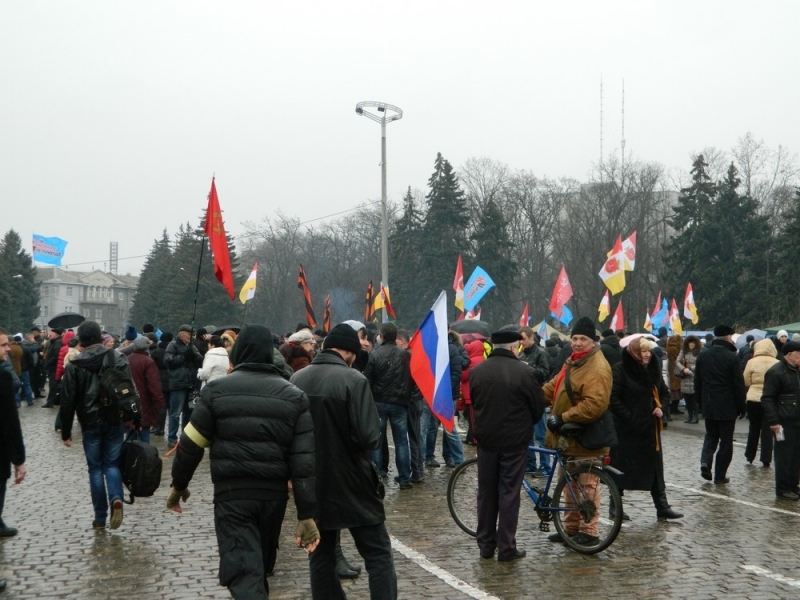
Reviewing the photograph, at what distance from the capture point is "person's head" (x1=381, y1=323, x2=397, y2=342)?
12125 millimetres

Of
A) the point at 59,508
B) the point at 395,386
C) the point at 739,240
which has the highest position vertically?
the point at 739,240

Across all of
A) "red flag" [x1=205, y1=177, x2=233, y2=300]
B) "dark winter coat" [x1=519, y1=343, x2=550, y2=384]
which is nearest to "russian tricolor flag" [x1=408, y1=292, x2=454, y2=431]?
"dark winter coat" [x1=519, y1=343, x2=550, y2=384]

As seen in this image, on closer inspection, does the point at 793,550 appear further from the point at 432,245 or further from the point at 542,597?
the point at 432,245

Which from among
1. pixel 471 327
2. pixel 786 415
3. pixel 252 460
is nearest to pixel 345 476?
pixel 252 460

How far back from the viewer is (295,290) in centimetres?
9088

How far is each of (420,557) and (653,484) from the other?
2.74 m

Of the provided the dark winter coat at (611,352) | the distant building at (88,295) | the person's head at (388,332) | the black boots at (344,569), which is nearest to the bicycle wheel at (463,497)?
the black boots at (344,569)

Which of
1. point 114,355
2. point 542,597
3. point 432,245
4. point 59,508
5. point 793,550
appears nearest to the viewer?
point 542,597

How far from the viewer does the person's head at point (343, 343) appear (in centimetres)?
628

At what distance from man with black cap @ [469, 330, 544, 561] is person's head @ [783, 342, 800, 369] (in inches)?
182

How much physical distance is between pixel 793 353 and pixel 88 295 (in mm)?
170566

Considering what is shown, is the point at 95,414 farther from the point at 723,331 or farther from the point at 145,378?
the point at 723,331

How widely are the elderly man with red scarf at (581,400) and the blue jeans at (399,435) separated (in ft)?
11.0

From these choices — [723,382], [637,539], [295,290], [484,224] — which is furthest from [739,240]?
[637,539]
